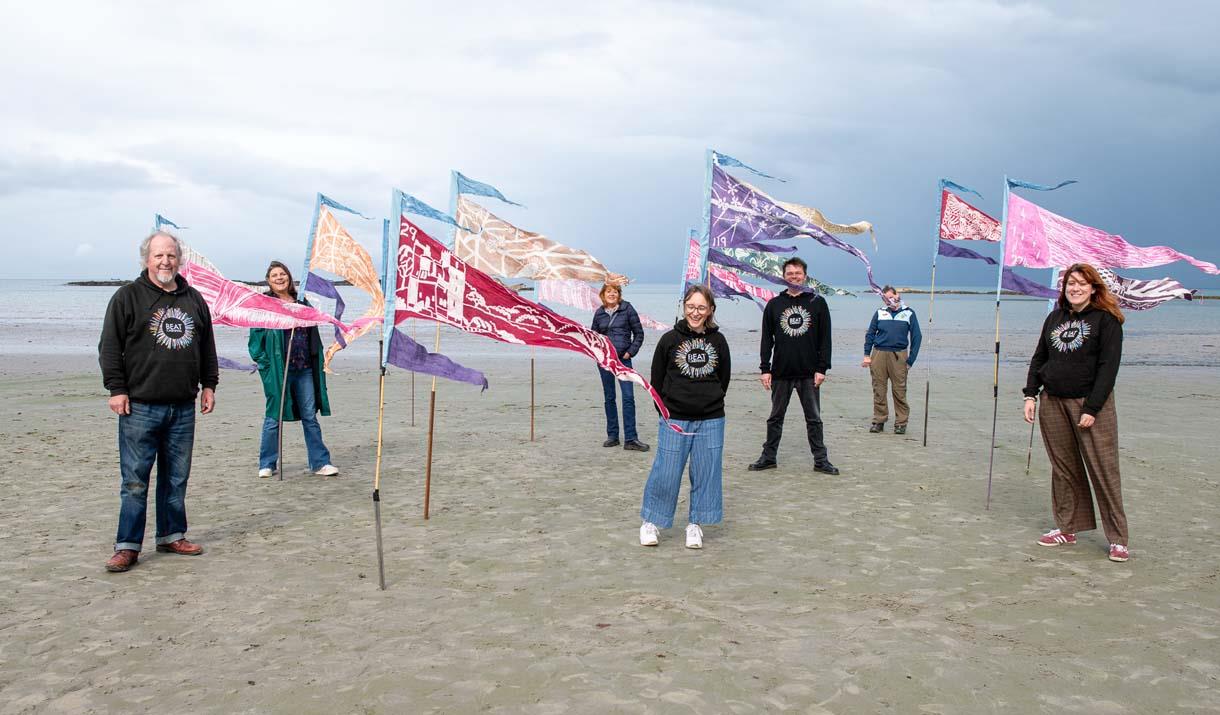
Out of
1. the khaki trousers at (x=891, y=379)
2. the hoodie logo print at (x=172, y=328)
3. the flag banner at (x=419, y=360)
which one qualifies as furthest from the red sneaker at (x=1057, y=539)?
the hoodie logo print at (x=172, y=328)

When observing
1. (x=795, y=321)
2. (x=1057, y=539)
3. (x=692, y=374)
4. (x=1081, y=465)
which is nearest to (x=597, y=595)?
(x=692, y=374)

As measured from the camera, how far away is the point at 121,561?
16.9 ft

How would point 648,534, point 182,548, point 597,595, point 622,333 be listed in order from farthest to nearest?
1. point 622,333
2. point 648,534
3. point 182,548
4. point 597,595

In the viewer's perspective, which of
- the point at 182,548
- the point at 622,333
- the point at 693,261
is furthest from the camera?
the point at 693,261

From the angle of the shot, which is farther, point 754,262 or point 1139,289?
point 754,262

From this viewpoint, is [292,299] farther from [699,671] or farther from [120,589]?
[699,671]

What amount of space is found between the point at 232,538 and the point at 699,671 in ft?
12.6

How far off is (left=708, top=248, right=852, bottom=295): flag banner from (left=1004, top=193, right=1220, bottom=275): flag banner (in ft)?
5.48

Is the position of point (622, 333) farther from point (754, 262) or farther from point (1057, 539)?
point (1057, 539)

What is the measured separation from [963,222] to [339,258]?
6.62 metres

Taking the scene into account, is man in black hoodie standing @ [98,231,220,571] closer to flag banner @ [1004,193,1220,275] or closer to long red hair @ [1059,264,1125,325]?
long red hair @ [1059,264,1125,325]

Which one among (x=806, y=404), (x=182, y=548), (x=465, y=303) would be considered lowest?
(x=182, y=548)

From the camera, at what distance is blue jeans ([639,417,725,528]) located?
19.0 ft

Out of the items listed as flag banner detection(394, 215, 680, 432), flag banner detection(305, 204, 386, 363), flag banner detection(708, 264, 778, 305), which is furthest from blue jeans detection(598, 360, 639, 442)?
flag banner detection(394, 215, 680, 432)
